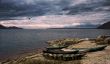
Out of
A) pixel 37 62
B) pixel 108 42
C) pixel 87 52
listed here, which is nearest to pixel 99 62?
pixel 37 62

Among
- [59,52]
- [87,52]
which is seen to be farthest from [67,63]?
[87,52]

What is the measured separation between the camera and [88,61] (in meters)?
24.5

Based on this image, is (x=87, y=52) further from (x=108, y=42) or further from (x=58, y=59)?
(x=108, y=42)

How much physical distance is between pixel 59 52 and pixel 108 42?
55.5 ft

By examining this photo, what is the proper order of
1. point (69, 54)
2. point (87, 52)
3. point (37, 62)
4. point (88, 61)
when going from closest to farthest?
point (37, 62)
point (88, 61)
point (69, 54)
point (87, 52)

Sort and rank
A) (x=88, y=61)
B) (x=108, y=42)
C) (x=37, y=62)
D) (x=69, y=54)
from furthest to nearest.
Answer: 1. (x=108, y=42)
2. (x=69, y=54)
3. (x=88, y=61)
4. (x=37, y=62)

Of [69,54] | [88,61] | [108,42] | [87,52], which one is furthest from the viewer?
[108,42]

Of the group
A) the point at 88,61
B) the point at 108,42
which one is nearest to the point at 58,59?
the point at 88,61

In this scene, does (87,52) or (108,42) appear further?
(108,42)

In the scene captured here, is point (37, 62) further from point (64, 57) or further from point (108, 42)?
point (108, 42)

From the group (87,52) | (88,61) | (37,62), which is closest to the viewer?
(37,62)

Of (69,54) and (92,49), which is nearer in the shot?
(69,54)

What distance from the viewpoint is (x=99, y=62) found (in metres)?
23.4

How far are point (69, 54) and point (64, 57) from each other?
1.05 metres
